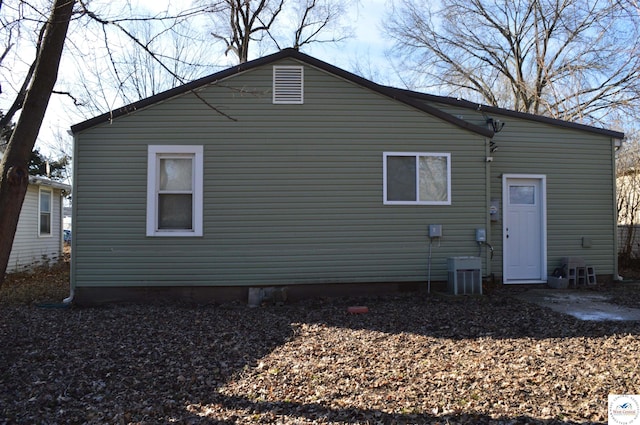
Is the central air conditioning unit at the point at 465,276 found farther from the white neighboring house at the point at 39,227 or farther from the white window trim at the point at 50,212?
the white window trim at the point at 50,212

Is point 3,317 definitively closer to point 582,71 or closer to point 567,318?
point 567,318

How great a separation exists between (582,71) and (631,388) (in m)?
17.1

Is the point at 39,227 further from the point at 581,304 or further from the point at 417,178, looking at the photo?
the point at 581,304

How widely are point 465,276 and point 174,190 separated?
5072 millimetres

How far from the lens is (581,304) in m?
7.38

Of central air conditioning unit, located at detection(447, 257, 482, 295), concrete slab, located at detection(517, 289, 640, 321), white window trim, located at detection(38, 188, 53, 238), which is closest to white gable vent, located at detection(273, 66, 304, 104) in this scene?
central air conditioning unit, located at detection(447, 257, 482, 295)

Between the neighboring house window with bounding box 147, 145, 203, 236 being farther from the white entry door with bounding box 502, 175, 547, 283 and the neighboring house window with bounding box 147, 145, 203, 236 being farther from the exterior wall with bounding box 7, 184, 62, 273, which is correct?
the exterior wall with bounding box 7, 184, 62, 273

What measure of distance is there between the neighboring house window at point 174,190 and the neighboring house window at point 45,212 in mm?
8650

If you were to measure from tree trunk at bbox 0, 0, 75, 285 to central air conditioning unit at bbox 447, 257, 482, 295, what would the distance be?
623 cm

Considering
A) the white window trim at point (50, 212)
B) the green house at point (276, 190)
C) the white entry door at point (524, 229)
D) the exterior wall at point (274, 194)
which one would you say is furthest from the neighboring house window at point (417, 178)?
the white window trim at point (50, 212)

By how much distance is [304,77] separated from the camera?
8.26 metres

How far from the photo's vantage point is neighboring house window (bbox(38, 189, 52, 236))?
14.7 m

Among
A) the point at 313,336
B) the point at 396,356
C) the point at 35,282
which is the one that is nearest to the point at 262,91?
the point at 313,336

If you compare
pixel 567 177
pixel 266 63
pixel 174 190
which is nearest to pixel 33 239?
pixel 174 190
